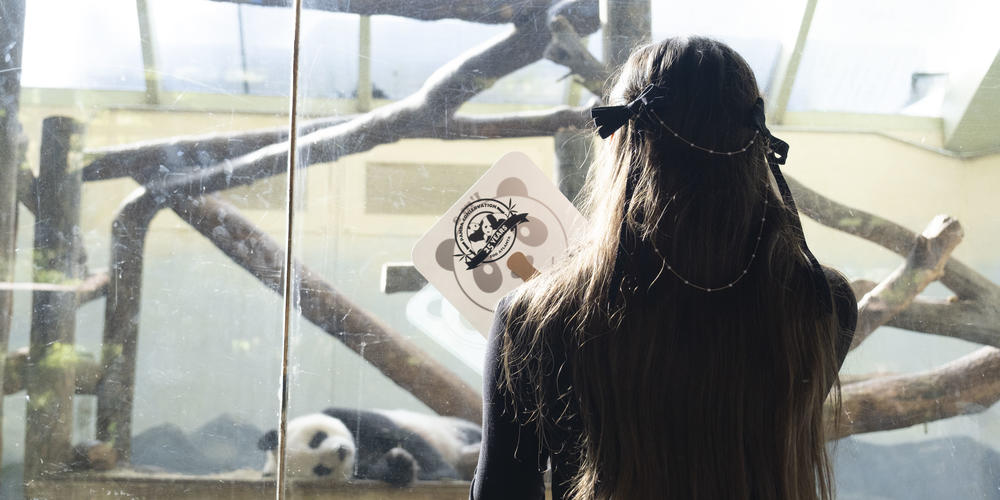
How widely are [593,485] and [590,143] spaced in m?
0.70

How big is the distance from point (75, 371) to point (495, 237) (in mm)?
790

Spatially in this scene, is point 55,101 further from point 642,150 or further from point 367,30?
point 642,150

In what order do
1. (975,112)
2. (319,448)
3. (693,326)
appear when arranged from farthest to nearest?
1. (975,112)
2. (319,448)
3. (693,326)

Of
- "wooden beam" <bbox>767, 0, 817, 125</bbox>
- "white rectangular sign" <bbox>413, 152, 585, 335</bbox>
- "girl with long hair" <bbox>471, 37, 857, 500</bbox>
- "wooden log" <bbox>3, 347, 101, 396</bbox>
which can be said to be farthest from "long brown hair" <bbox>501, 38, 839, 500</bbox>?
"wooden log" <bbox>3, 347, 101, 396</bbox>

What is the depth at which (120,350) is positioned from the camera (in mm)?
1316

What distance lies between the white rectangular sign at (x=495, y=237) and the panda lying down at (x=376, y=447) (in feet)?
0.70

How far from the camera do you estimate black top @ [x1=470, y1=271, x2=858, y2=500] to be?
0.85 metres

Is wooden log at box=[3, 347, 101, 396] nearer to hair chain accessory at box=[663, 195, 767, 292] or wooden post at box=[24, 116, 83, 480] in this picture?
wooden post at box=[24, 116, 83, 480]

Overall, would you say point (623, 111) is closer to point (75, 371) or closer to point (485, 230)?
point (485, 230)

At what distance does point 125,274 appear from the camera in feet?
4.32

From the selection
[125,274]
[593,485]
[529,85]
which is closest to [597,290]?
[593,485]

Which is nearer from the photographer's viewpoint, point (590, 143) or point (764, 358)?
point (764, 358)

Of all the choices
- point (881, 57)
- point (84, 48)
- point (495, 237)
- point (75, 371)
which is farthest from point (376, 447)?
point (881, 57)

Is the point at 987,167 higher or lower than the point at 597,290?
higher
